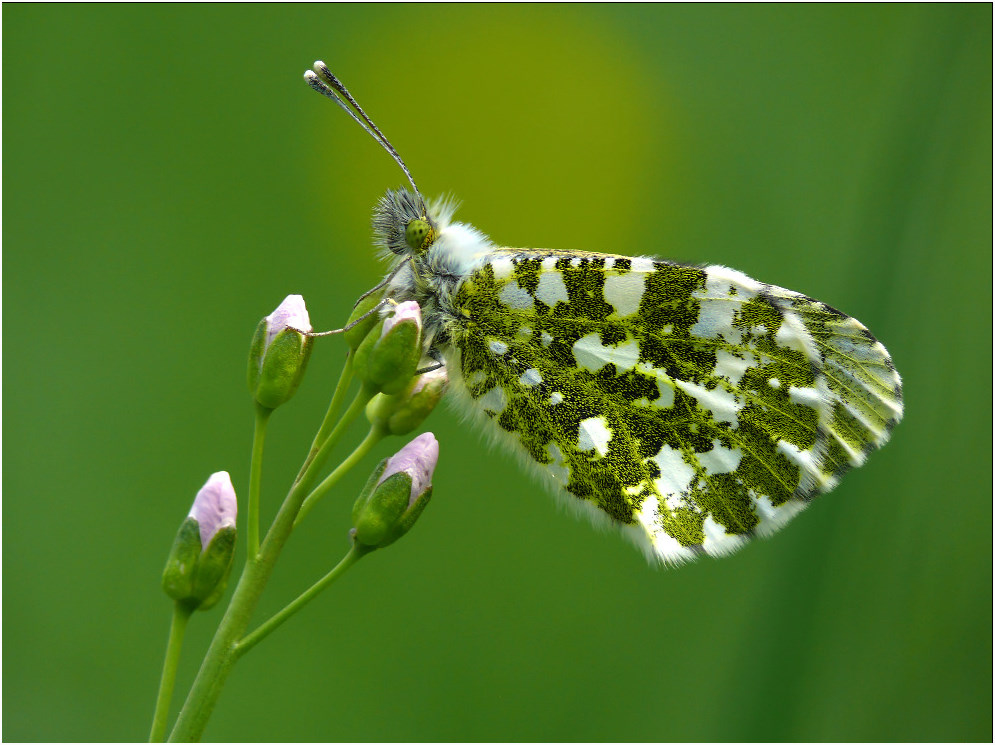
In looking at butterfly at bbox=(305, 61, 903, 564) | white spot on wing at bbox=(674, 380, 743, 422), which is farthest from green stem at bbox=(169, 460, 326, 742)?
white spot on wing at bbox=(674, 380, 743, 422)

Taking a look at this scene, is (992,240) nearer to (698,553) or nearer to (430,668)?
(698,553)

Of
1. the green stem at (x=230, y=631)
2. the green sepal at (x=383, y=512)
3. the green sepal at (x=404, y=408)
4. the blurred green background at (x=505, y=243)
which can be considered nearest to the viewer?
the green stem at (x=230, y=631)

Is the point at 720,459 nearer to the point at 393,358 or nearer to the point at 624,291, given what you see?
the point at 624,291


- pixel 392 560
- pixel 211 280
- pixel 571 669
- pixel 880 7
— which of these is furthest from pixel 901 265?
pixel 880 7

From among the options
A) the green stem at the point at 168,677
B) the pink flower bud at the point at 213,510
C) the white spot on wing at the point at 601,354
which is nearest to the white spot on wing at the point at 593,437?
the white spot on wing at the point at 601,354

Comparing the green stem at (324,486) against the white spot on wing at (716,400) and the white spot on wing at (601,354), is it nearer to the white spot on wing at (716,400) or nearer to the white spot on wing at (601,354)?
the white spot on wing at (601,354)

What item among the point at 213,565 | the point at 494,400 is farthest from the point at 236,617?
the point at 494,400
